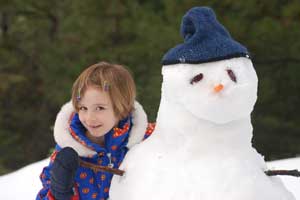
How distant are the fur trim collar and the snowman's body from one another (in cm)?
23

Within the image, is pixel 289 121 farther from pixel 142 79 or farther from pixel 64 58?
pixel 64 58

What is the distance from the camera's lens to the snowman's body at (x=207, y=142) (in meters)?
1.40

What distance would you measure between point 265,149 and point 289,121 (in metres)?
0.38

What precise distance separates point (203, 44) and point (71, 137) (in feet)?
2.08

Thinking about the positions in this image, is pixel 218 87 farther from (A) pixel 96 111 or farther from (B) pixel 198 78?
(A) pixel 96 111

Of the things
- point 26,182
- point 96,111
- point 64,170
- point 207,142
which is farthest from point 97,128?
point 26,182

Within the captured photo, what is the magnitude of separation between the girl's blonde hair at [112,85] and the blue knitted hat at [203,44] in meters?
0.30

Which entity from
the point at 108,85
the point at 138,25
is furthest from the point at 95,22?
the point at 108,85

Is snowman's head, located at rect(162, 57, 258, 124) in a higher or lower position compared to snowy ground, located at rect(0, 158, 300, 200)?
higher

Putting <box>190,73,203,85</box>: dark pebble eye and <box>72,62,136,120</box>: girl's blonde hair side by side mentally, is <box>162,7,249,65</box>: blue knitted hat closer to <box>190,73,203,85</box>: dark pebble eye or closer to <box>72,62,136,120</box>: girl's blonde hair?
<box>190,73,203,85</box>: dark pebble eye

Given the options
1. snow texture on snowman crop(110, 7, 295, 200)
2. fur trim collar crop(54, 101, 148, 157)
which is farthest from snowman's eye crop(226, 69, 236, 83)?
fur trim collar crop(54, 101, 148, 157)

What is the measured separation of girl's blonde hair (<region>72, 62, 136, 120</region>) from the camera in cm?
173

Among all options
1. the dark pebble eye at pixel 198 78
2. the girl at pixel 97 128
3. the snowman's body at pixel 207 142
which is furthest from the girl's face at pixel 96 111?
the dark pebble eye at pixel 198 78

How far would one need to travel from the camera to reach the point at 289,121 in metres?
4.62
